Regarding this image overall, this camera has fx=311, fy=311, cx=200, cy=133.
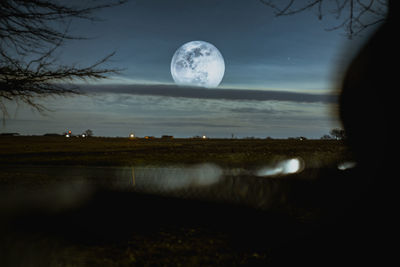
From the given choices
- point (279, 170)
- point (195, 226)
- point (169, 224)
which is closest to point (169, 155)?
point (279, 170)

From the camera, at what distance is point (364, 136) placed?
4.00 metres

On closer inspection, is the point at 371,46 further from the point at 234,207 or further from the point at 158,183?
the point at 158,183

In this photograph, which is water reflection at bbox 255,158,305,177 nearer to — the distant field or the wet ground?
the distant field

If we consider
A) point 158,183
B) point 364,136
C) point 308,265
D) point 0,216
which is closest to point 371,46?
point 364,136

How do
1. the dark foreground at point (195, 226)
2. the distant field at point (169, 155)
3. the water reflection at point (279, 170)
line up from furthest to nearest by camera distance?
1. the distant field at point (169, 155)
2. the water reflection at point (279, 170)
3. the dark foreground at point (195, 226)

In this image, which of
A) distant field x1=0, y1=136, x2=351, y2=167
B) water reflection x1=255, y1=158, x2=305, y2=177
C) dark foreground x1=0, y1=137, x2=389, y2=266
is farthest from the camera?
distant field x1=0, y1=136, x2=351, y2=167

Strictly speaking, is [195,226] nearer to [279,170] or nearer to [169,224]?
[169,224]

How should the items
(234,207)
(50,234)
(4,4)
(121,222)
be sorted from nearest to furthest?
(4,4) < (50,234) < (121,222) < (234,207)

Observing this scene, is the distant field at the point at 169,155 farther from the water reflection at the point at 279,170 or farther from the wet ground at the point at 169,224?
the wet ground at the point at 169,224

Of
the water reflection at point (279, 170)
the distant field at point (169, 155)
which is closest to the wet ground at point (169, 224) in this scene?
the distant field at point (169, 155)

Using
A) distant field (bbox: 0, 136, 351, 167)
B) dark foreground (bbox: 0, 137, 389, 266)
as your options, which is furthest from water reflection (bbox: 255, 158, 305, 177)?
dark foreground (bbox: 0, 137, 389, 266)

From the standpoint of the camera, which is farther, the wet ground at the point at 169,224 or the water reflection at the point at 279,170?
the water reflection at the point at 279,170

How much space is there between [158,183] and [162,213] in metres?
4.41

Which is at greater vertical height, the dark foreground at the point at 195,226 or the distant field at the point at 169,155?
the distant field at the point at 169,155
